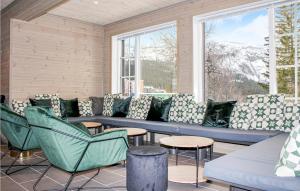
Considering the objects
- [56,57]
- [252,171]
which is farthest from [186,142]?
[56,57]

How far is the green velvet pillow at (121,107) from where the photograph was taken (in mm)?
5508

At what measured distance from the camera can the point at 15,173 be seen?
3.16 metres

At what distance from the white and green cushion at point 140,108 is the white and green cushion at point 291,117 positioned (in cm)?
248

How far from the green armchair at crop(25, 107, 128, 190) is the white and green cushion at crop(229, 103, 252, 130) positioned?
1885 millimetres

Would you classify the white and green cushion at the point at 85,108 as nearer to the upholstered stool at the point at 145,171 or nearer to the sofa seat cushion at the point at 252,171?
the upholstered stool at the point at 145,171

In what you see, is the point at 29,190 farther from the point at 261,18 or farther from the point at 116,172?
the point at 261,18

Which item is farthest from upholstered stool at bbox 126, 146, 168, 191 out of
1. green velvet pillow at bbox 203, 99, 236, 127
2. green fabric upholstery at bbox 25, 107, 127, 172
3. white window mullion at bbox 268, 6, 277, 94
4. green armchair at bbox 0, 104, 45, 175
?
white window mullion at bbox 268, 6, 277, 94

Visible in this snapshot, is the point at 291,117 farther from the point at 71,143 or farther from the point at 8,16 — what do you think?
the point at 8,16

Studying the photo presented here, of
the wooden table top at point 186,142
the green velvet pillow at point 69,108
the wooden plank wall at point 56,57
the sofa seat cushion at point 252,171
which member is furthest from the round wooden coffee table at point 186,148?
the wooden plank wall at point 56,57

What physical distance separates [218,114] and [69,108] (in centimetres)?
321

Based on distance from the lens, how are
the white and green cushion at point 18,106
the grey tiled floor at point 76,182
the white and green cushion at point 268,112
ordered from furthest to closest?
1. the white and green cushion at point 18,106
2. the white and green cushion at point 268,112
3. the grey tiled floor at point 76,182

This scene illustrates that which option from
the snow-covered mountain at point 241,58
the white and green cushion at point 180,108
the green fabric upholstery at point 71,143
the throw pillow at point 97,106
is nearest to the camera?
the green fabric upholstery at point 71,143

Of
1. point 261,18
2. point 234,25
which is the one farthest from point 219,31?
point 261,18

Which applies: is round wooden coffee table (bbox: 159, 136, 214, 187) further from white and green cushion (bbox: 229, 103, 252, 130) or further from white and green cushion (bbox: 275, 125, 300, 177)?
white and green cushion (bbox: 275, 125, 300, 177)
